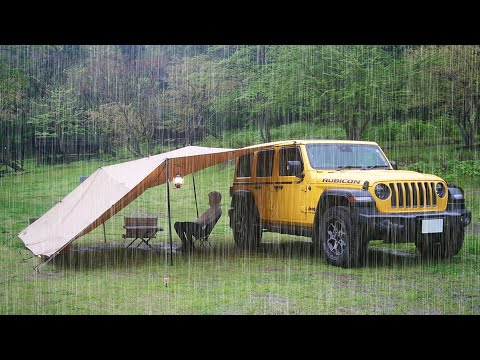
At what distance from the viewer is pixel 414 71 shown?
2731 centimetres

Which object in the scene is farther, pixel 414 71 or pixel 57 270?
pixel 414 71

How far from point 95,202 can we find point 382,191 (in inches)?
185

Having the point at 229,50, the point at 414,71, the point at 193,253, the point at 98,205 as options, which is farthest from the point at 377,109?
the point at 98,205

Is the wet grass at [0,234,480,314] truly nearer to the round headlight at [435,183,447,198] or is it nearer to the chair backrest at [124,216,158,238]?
the chair backrest at [124,216,158,238]

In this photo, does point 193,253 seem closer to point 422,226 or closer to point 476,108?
point 422,226

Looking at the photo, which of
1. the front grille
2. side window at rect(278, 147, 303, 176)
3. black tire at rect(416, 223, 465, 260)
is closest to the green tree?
black tire at rect(416, 223, 465, 260)

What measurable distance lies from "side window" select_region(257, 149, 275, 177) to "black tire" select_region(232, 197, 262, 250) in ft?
2.09

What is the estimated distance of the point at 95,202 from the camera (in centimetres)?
1048

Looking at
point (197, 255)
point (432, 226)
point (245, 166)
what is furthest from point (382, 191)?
point (197, 255)

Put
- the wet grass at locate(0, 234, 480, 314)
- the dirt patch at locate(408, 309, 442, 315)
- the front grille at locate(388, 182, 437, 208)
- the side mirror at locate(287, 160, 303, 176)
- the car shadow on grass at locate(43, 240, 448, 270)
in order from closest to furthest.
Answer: the dirt patch at locate(408, 309, 442, 315) < the wet grass at locate(0, 234, 480, 314) < the front grille at locate(388, 182, 437, 208) < the side mirror at locate(287, 160, 303, 176) < the car shadow on grass at locate(43, 240, 448, 270)

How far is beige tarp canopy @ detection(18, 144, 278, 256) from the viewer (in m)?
10.1

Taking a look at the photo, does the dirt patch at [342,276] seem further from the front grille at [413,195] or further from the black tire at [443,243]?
the black tire at [443,243]

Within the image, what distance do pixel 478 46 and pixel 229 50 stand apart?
55.3 ft

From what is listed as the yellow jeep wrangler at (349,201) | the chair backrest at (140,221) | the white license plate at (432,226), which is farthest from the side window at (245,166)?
the white license plate at (432,226)
